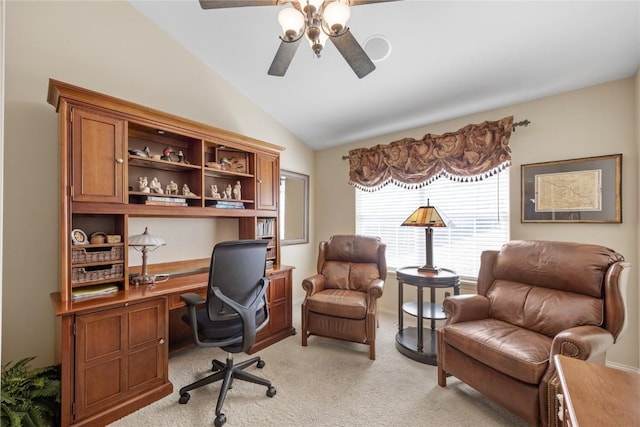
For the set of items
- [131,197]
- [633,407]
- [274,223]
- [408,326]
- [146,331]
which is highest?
[131,197]

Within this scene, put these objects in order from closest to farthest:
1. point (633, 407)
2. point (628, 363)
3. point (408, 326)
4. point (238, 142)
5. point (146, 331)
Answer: point (633, 407) < point (146, 331) < point (628, 363) < point (238, 142) < point (408, 326)

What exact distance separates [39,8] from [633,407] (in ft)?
12.5

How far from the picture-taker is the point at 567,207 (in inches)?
98.0

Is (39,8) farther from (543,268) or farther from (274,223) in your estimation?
(543,268)

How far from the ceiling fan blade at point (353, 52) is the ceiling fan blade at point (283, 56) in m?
0.24

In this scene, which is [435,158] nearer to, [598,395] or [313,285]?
[313,285]

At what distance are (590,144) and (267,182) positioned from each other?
307 centimetres

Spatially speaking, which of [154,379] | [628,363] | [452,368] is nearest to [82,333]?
[154,379]

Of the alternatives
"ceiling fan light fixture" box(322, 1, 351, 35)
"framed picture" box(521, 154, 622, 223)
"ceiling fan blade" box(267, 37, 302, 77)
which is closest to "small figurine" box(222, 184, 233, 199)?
"ceiling fan blade" box(267, 37, 302, 77)

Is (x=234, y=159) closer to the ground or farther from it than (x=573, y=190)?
farther from it

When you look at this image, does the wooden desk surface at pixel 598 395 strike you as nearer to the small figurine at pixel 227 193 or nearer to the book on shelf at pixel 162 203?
the book on shelf at pixel 162 203

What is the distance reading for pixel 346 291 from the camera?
117 inches

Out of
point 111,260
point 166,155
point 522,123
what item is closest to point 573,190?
point 522,123

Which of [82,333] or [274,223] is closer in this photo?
[82,333]
